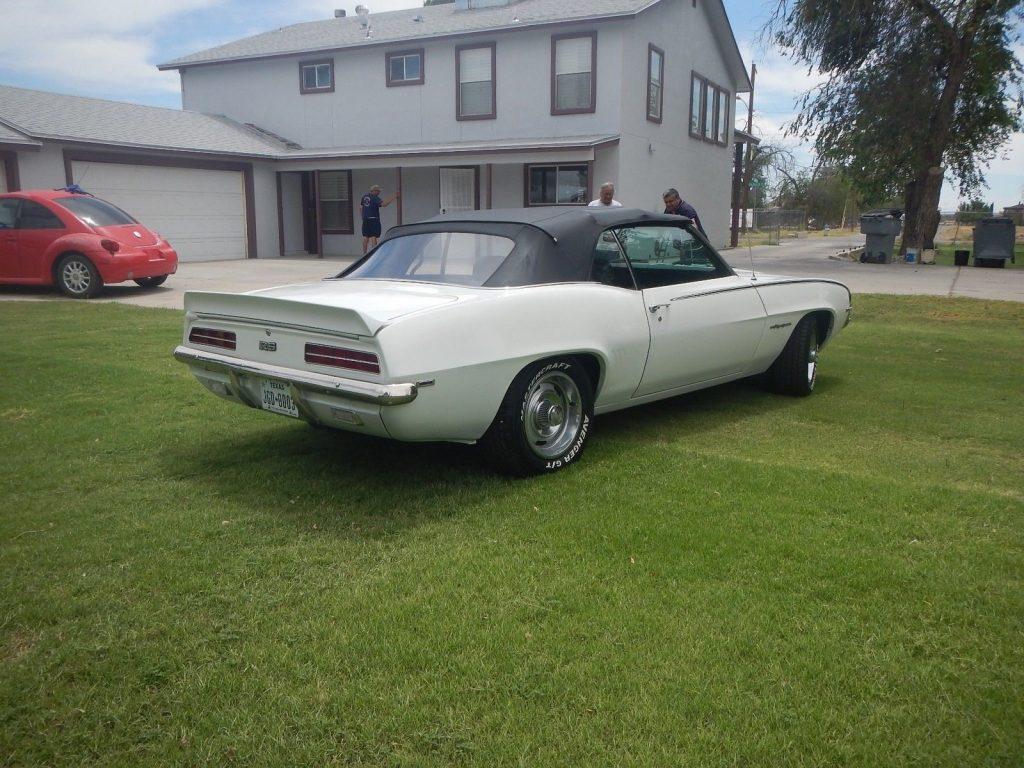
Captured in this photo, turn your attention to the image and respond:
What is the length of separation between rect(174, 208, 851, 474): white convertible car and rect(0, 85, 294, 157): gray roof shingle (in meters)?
16.5

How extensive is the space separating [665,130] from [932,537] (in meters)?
21.3

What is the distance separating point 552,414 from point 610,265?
1028 millimetres

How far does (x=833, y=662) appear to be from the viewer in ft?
9.26

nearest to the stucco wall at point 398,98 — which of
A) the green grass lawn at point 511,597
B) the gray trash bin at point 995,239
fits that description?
the gray trash bin at point 995,239

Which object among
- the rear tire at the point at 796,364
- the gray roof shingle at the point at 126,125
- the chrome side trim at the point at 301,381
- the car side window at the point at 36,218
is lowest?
the rear tire at the point at 796,364

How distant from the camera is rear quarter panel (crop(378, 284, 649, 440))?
3955 millimetres

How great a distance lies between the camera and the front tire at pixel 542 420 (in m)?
4.46

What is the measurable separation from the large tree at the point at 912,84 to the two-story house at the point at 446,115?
12.1 feet

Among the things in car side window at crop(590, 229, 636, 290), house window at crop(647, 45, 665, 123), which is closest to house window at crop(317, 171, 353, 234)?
house window at crop(647, 45, 665, 123)

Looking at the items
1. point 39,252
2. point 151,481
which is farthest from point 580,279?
point 39,252

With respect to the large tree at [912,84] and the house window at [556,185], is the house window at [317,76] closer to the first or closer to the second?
the house window at [556,185]

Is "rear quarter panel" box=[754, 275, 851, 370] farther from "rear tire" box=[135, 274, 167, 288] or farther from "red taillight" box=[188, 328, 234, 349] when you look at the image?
"rear tire" box=[135, 274, 167, 288]

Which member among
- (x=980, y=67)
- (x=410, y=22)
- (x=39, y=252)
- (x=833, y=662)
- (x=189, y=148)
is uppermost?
(x=410, y=22)

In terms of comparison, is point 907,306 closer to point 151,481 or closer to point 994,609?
point 994,609
